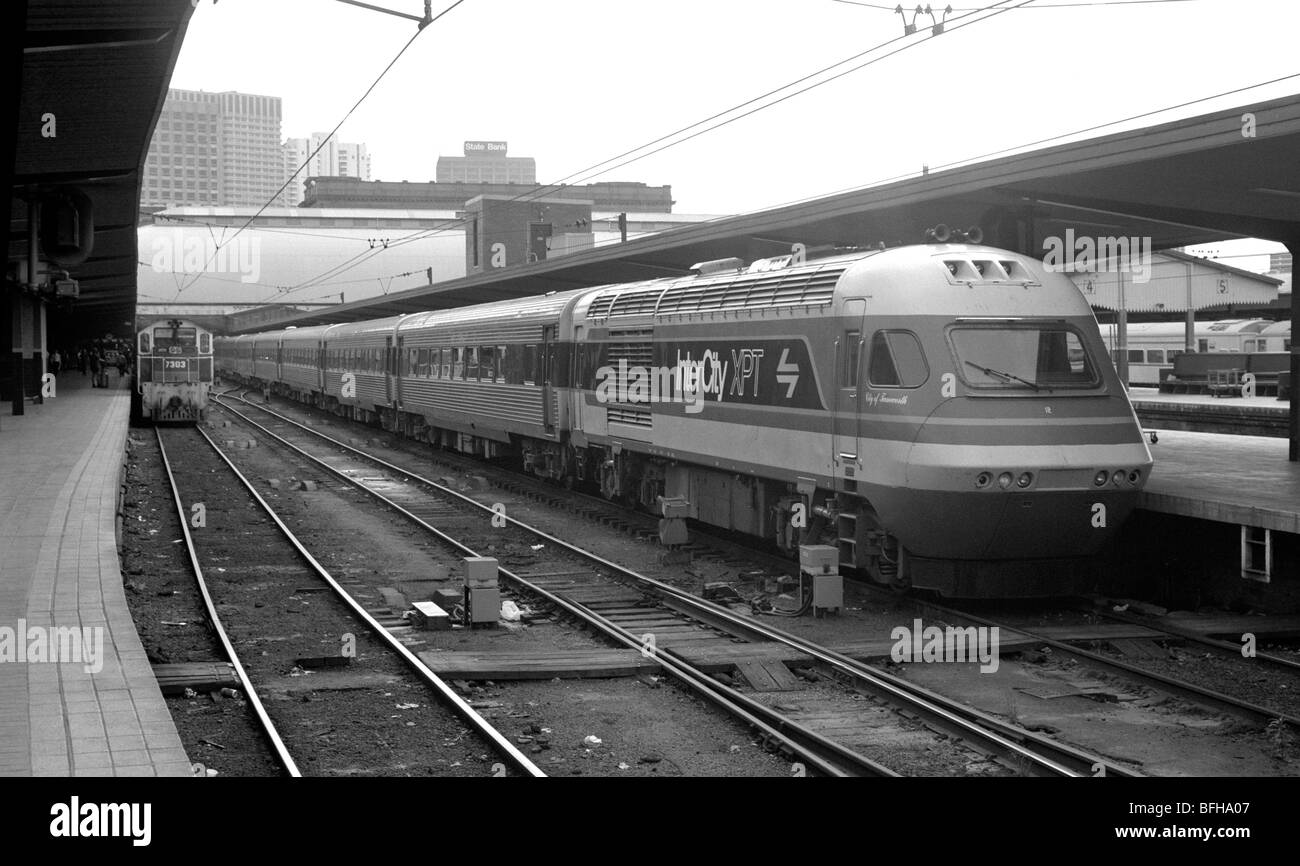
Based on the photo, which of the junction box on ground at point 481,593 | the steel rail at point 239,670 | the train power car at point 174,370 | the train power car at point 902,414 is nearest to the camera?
the steel rail at point 239,670

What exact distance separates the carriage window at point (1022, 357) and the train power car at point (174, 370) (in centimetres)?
3227

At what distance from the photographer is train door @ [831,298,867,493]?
12695 millimetres

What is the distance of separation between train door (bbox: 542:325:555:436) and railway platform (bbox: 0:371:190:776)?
683 centimetres

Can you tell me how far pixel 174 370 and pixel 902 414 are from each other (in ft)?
108

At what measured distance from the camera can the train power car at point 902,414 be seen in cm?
1184

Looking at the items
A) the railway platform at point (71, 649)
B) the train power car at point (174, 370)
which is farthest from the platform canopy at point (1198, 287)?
the railway platform at point (71, 649)

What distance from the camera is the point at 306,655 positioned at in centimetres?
1149

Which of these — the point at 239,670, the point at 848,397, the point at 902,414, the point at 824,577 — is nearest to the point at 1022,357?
the point at 902,414

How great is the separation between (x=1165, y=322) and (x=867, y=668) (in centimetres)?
5775
